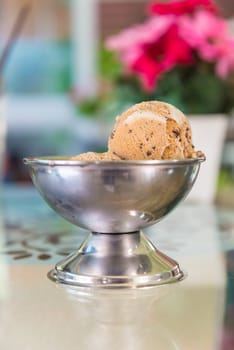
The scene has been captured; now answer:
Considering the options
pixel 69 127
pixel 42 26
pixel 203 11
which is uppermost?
pixel 42 26

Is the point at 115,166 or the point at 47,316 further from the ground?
the point at 115,166

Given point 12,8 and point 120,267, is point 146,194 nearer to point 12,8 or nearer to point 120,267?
point 120,267

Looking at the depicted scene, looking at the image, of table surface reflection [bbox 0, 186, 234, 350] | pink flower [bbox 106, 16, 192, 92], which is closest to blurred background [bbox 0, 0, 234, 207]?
pink flower [bbox 106, 16, 192, 92]

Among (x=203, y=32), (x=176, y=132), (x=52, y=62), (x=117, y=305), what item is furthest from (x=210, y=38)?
(x=52, y=62)

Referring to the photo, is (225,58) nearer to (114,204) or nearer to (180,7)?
(180,7)

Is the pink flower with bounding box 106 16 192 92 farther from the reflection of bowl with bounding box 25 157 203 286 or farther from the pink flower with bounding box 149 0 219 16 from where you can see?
the reflection of bowl with bounding box 25 157 203 286

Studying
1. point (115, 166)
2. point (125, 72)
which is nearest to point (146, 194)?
point (115, 166)
